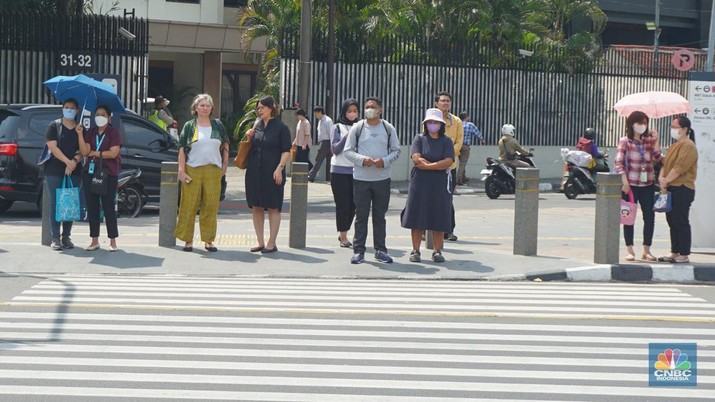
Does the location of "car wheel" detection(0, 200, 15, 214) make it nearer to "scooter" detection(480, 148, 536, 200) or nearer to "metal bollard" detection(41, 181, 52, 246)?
"metal bollard" detection(41, 181, 52, 246)

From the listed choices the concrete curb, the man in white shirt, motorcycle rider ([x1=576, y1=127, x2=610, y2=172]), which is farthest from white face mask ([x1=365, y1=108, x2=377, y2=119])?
motorcycle rider ([x1=576, y1=127, x2=610, y2=172])

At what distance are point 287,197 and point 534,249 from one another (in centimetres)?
1022

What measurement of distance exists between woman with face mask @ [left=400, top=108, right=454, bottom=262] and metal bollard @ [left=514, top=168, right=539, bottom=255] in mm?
1023

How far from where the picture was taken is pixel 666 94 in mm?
16734

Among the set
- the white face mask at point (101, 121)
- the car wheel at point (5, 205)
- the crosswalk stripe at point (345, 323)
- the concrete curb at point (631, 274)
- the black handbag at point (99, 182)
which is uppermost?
the white face mask at point (101, 121)

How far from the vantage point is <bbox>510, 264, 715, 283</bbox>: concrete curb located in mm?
13336

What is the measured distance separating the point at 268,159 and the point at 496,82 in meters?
16.9

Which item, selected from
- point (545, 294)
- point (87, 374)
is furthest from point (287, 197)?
point (87, 374)

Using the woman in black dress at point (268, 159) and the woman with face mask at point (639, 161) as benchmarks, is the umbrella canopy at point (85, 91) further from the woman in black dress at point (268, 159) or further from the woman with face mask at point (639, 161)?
the woman with face mask at point (639, 161)

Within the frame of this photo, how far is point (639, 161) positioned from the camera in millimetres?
13898

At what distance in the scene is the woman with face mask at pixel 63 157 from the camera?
1386cm

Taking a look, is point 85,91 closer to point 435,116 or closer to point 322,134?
point 435,116

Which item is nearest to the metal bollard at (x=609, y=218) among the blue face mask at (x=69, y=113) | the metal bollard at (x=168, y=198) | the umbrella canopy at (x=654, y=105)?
the umbrella canopy at (x=654, y=105)

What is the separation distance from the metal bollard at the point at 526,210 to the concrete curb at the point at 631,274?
1043 mm
